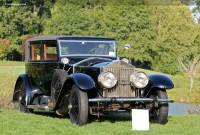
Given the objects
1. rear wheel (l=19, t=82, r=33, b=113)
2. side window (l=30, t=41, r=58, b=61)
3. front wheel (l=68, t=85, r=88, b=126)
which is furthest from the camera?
rear wheel (l=19, t=82, r=33, b=113)

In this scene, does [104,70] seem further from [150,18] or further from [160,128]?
[150,18]

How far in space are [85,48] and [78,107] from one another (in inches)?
107

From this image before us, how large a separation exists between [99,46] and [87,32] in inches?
2043

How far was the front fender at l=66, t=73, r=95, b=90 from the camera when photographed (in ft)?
33.4

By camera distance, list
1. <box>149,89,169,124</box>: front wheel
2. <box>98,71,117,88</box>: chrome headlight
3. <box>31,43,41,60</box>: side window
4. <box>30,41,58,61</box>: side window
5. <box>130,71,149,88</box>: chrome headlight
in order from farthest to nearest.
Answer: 1. <box>31,43,41,60</box>: side window
2. <box>30,41,58,61</box>: side window
3. <box>149,89,169,124</box>: front wheel
4. <box>130,71,149,88</box>: chrome headlight
5. <box>98,71,117,88</box>: chrome headlight

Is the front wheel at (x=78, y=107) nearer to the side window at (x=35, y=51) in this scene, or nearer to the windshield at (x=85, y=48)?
the windshield at (x=85, y=48)

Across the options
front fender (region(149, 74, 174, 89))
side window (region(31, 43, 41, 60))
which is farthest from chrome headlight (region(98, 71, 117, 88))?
side window (region(31, 43, 41, 60))

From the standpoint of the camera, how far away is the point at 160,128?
9945 mm

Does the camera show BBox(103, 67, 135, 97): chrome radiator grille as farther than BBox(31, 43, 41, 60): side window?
No

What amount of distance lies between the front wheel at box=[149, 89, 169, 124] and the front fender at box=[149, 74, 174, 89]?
0.19 meters

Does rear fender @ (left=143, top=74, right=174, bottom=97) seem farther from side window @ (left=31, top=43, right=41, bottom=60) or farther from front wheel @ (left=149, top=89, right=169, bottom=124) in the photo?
side window @ (left=31, top=43, right=41, bottom=60)

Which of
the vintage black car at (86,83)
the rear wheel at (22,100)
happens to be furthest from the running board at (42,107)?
the rear wheel at (22,100)

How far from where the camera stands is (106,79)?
34.3ft

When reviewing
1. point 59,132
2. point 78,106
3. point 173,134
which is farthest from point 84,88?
point 173,134
